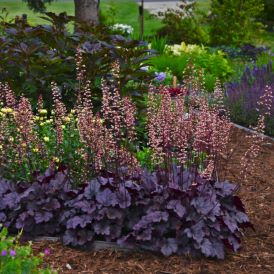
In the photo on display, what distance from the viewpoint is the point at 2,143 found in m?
5.37

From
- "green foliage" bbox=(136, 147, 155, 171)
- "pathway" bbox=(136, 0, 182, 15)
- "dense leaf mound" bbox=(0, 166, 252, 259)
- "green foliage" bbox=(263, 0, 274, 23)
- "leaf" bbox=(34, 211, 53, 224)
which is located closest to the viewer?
"dense leaf mound" bbox=(0, 166, 252, 259)

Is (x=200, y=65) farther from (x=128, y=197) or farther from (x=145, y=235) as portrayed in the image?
(x=145, y=235)

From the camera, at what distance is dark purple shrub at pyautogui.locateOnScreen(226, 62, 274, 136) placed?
26.6ft

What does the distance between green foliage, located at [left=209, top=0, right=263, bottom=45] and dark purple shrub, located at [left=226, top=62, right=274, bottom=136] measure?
703 cm

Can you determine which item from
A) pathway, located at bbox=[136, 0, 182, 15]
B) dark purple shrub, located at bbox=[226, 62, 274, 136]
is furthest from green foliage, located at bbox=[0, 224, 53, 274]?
pathway, located at bbox=[136, 0, 182, 15]

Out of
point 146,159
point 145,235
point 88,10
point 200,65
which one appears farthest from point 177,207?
point 88,10

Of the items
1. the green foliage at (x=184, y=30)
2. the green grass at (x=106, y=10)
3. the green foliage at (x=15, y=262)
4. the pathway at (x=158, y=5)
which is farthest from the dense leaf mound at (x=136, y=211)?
the pathway at (x=158, y=5)

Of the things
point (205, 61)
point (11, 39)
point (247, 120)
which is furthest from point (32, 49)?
point (205, 61)

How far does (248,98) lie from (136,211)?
3.93 metres

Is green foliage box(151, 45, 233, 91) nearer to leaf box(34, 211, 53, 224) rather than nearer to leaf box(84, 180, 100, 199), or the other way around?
leaf box(84, 180, 100, 199)

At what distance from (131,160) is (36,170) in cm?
76

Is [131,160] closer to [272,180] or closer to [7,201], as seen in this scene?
[7,201]

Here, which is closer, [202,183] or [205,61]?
[202,183]

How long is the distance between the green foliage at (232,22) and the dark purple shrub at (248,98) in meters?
7.03
